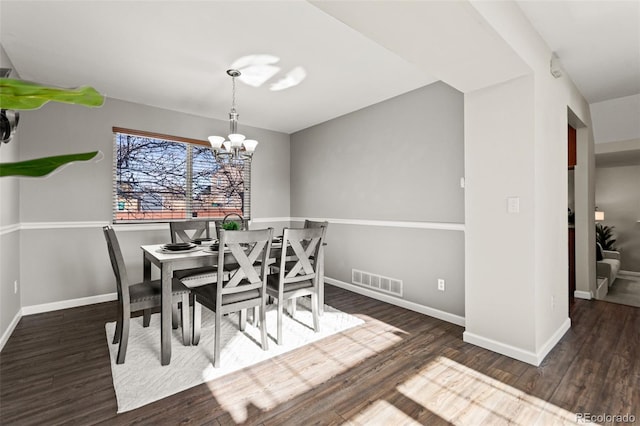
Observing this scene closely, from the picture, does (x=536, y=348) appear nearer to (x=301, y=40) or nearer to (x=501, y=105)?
(x=501, y=105)

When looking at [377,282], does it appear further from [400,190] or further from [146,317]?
[146,317]

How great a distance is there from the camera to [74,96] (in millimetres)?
519

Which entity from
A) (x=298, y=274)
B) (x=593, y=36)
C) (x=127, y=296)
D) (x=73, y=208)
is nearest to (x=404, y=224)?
(x=298, y=274)

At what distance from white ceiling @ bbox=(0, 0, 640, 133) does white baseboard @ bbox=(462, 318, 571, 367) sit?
208 cm

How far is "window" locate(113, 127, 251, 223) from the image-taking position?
383 centimetres

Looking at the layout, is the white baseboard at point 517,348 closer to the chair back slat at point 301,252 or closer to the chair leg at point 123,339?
the chair back slat at point 301,252

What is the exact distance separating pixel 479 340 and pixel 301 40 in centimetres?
285

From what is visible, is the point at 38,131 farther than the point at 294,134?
No

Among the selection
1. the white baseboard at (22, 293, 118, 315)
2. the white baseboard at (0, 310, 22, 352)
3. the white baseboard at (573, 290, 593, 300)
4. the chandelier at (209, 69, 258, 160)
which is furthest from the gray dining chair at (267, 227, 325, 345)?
the white baseboard at (573, 290, 593, 300)

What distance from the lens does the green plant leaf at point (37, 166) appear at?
46cm

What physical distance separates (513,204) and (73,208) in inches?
176

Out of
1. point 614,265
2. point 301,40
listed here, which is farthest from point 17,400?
point 614,265

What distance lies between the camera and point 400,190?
3562mm

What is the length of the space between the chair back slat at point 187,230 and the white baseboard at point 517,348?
294 centimetres
